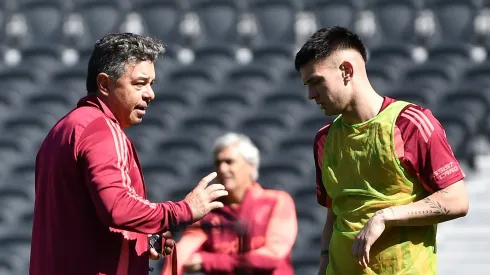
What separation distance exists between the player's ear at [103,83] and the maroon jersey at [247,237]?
4.44 ft

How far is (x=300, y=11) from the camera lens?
38.1ft

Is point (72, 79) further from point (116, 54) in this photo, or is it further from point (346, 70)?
point (346, 70)

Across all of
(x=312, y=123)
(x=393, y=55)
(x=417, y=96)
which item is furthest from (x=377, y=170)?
(x=393, y=55)

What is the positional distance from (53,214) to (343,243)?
111 centimetres

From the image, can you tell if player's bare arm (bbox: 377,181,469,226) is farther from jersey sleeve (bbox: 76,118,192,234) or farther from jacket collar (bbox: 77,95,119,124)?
jacket collar (bbox: 77,95,119,124)

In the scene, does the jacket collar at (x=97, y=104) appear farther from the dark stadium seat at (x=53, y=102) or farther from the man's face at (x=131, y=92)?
the dark stadium seat at (x=53, y=102)

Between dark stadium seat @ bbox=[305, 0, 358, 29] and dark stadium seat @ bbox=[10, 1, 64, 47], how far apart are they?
9.64 ft

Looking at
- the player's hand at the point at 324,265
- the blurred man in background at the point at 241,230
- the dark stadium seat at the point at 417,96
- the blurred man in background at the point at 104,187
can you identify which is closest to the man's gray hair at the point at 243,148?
the blurred man in background at the point at 241,230

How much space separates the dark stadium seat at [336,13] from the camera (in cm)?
1135

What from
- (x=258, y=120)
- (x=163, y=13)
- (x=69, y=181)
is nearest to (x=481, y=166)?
(x=258, y=120)

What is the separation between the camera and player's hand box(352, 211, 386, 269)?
370 centimetres

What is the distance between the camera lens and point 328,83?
12.9 feet

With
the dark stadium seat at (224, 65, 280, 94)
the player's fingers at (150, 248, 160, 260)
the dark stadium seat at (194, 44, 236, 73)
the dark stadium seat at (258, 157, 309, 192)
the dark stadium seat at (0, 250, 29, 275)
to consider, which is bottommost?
the player's fingers at (150, 248, 160, 260)

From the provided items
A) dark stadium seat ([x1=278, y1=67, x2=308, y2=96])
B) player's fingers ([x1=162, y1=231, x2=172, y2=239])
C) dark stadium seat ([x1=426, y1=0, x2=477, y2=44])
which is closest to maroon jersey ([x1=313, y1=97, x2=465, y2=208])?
player's fingers ([x1=162, y1=231, x2=172, y2=239])
